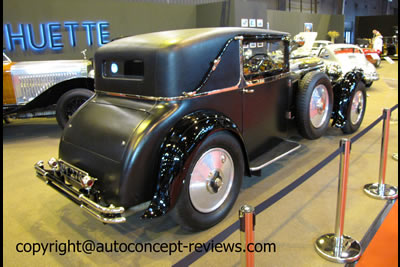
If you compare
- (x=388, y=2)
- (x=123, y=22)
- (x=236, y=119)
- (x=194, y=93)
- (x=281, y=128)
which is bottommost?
(x=281, y=128)

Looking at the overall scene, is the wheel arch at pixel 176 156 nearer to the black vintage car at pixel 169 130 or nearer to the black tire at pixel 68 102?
the black vintage car at pixel 169 130

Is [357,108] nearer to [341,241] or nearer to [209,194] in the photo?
[341,241]

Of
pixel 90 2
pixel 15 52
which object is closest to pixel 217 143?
pixel 15 52

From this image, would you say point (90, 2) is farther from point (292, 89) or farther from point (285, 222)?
point (285, 222)

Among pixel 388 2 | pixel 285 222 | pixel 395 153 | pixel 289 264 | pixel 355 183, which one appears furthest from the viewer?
pixel 388 2

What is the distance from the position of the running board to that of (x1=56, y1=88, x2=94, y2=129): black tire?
3490 millimetres

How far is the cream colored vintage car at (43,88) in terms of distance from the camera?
209 inches

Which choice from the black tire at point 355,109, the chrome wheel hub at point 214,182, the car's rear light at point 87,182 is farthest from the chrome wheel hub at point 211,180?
the black tire at point 355,109

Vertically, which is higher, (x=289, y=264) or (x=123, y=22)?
(x=123, y=22)

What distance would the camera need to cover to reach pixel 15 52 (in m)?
8.76

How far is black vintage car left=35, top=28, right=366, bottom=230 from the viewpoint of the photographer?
7.46ft

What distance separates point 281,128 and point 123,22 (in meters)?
8.94

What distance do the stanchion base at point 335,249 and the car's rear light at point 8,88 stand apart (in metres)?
5.18

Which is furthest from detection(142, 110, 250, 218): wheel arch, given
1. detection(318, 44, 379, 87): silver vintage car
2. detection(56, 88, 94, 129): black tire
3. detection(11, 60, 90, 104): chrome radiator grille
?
detection(318, 44, 379, 87): silver vintage car
